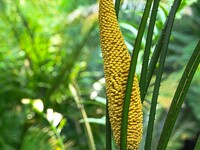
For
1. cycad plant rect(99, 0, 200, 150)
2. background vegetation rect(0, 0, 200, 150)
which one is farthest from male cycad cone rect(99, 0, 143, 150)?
background vegetation rect(0, 0, 200, 150)

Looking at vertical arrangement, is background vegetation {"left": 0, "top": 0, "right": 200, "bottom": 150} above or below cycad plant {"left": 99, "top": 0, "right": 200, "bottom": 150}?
below

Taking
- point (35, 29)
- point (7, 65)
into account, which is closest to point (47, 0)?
point (35, 29)

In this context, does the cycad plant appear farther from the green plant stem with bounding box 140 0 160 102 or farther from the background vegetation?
the background vegetation

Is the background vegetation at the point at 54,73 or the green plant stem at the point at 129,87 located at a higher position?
the green plant stem at the point at 129,87

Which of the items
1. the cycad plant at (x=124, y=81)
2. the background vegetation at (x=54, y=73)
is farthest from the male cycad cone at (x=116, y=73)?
the background vegetation at (x=54, y=73)

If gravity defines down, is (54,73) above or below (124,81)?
below

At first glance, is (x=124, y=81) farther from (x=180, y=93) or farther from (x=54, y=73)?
(x=54, y=73)

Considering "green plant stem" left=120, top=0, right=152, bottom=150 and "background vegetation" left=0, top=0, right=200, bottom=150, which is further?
"background vegetation" left=0, top=0, right=200, bottom=150

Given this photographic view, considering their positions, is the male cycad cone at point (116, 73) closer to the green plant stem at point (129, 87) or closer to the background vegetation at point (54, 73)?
the green plant stem at point (129, 87)

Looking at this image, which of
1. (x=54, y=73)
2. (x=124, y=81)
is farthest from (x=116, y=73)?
(x=54, y=73)
